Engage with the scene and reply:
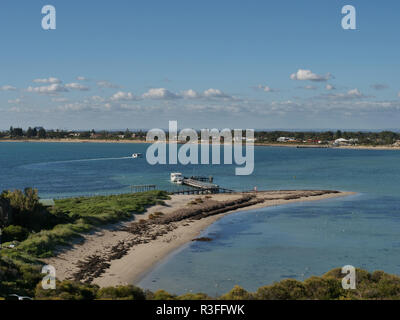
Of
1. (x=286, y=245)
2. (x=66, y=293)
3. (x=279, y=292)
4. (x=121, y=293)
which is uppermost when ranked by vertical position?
(x=66, y=293)

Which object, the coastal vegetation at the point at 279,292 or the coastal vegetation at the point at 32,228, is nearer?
the coastal vegetation at the point at 279,292

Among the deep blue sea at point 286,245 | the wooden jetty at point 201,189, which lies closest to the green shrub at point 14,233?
the deep blue sea at point 286,245

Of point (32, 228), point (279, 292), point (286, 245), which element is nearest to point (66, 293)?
point (279, 292)

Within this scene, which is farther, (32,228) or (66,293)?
(32,228)

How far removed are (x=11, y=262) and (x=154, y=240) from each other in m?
15.7

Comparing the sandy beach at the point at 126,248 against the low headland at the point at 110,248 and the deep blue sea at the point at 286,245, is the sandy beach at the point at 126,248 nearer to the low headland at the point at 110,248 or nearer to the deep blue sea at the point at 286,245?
the low headland at the point at 110,248

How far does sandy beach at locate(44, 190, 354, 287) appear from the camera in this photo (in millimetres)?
27453

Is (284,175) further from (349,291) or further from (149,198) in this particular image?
(349,291)

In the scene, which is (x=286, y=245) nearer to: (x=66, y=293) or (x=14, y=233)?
(x=14, y=233)

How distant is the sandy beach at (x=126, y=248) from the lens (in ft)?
90.1

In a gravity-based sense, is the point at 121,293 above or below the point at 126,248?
above

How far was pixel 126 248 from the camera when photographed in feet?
112

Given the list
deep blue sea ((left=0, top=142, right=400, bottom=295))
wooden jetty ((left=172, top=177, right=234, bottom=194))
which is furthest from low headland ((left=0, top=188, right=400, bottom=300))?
wooden jetty ((left=172, top=177, right=234, bottom=194))

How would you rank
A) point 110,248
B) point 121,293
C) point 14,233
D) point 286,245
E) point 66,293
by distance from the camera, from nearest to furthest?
point 66,293 → point 121,293 → point 14,233 → point 110,248 → point 286,245
